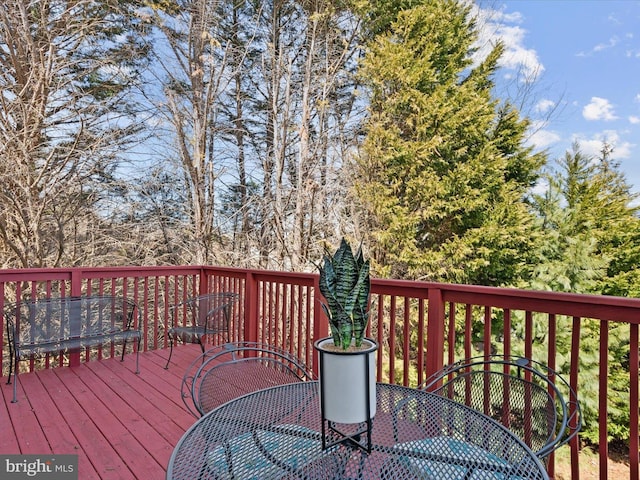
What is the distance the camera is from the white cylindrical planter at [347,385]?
3.22 ft

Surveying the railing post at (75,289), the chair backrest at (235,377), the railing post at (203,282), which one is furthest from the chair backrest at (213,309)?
the chair backrest at (235,377)

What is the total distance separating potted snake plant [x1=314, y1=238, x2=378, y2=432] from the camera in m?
0.98

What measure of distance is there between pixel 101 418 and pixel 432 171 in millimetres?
6936

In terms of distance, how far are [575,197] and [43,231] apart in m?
10.5

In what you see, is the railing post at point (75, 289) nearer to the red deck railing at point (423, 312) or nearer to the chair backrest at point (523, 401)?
the red deck railing at point (423, 312)

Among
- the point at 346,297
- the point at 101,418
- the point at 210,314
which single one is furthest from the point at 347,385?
the point at 210,314

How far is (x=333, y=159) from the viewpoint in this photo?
7.72 meters

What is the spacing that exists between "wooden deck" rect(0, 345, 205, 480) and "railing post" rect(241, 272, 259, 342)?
0.71 metres

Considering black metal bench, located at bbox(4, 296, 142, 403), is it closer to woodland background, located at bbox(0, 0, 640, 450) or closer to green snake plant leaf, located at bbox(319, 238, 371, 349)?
green snake plant leaf, located at bbox(319, 238, 371, 349)

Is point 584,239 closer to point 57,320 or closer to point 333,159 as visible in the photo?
point 333,159

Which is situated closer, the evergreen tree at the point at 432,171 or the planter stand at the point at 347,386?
the planter stand at the point at 347,386

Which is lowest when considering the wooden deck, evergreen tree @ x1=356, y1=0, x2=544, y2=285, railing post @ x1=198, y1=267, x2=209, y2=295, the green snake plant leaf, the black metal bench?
the wooden deck

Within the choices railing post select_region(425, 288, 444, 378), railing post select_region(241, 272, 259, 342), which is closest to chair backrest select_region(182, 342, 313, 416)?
railing post select_region(425, 288, 444, 378)

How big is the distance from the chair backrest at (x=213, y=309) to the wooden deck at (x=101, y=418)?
0.49m
